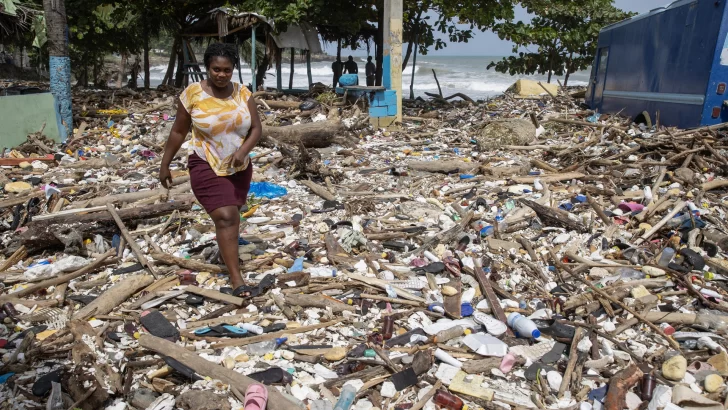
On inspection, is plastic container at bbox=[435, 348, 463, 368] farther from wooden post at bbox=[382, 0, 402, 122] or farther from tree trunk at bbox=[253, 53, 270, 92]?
tree trunk at bbox=[253, 53, 270, 92]

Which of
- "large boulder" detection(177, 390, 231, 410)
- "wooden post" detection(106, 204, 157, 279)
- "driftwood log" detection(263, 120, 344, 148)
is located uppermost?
"driftwood log" detection(263, 120, 344, 148)

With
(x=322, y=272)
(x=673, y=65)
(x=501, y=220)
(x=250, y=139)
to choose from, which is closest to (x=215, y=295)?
(x=322, y=272)

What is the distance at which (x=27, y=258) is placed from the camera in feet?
13.9

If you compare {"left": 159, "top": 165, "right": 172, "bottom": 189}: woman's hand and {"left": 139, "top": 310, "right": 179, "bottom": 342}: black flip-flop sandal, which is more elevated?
{"left": 159, "top": 165, "right": 172, "bottom": 189}: woman's hand

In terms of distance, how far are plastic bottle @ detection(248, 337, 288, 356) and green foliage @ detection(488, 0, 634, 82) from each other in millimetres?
15193

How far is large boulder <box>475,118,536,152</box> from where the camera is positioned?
814cm

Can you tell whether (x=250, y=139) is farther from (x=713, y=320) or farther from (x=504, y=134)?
(x=504, y=134)

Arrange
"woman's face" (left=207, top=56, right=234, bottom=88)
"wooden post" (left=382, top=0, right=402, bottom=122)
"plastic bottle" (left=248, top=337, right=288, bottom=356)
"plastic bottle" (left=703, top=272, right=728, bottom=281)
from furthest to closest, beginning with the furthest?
"wooden post" (left=382, top=0, right=402, bottom=122), "plastic bottle" (left=703, top=272, right=728, bottom=281), "woman's face" (left=207, top=56, right=234, bottom=88), "plastic bottle" (left=248, top=337, right=288, bottom=356)

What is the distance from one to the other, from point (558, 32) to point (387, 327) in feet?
55.1

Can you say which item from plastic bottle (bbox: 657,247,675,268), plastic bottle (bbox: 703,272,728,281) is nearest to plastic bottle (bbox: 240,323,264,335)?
plastic bottle (bbox: 657,247,675,268)

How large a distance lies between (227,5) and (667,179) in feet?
39.5

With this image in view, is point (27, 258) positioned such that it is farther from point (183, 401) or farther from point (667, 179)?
point (667, 179)

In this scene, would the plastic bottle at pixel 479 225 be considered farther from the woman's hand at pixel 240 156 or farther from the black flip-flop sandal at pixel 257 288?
the woman's hand at pixel 240 156

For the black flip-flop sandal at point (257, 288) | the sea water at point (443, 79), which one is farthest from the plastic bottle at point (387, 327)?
the sea water at point (443, 79)
